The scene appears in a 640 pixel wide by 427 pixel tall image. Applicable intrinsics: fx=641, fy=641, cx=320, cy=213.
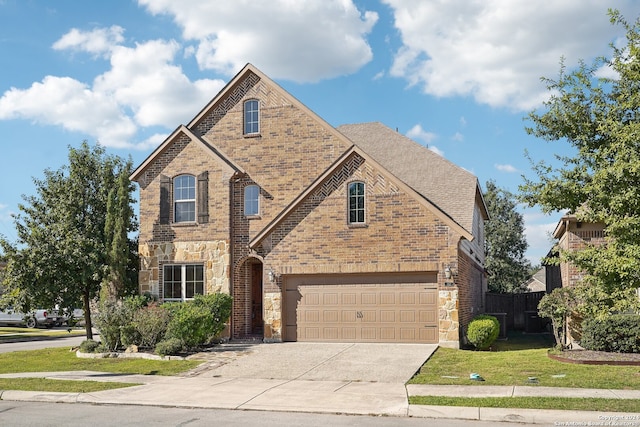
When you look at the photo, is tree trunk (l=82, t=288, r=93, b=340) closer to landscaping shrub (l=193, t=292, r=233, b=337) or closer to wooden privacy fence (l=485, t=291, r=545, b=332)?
landscaping shrub (l=193, t=292, r=233, b=337)

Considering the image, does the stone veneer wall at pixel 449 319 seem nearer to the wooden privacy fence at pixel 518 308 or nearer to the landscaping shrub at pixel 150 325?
the landscaping shrub at pixel 150 325

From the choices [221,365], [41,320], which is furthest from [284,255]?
[41,320]

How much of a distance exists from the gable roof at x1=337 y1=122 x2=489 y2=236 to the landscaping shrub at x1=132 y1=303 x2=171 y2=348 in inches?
385

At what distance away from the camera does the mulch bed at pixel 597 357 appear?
16.1 meters

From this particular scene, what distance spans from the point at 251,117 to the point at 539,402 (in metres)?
16.4

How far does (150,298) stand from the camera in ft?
78.0

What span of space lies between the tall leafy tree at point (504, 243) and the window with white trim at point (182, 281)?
89.4ft

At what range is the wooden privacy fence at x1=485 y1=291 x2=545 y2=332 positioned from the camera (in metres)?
30.8

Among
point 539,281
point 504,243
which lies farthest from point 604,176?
point 539,281

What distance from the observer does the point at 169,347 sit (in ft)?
61.4

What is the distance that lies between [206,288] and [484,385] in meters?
12.7

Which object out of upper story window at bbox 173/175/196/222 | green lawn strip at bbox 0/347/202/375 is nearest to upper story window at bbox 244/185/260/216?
upper story window at bbox 173/175/196/222

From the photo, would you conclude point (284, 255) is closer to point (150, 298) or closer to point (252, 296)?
point (252, 296)

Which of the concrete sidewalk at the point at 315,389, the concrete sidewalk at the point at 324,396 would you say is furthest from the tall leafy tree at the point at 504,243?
the concrete sidewalk at the point at 324,396
